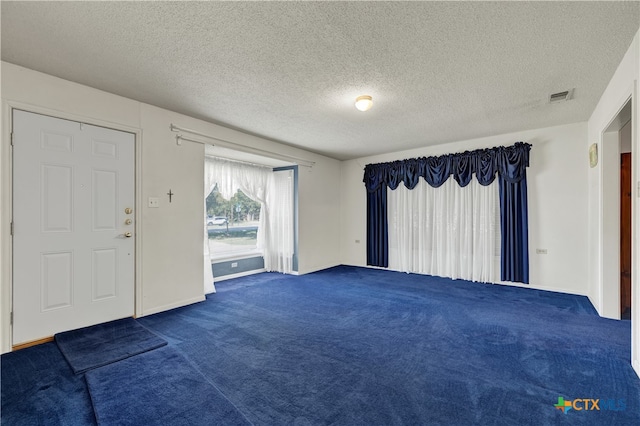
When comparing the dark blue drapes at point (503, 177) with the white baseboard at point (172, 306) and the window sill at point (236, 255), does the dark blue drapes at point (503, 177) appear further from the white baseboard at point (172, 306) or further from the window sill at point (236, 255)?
the white baseboard at point (172, 306)

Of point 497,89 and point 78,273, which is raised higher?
point 497,89

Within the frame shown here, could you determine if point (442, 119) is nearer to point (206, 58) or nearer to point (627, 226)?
point (627, 226)

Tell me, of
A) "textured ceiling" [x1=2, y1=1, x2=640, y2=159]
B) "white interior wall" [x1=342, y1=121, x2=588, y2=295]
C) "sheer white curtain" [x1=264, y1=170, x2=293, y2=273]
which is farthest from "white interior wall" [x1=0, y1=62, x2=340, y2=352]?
"white interior wall" [x1=342, y1=121, x2=588, y2=295]

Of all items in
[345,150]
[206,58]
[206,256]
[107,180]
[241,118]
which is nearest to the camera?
[206,58]

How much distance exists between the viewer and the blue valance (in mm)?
4566

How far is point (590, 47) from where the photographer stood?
2.28 metres

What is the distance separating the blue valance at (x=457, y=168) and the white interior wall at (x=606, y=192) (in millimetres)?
858

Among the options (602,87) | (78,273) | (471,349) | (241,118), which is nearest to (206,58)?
(241,118)

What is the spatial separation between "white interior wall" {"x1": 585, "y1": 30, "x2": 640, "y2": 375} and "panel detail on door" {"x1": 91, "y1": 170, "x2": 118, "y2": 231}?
4684 mm

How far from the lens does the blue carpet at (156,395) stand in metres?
1.72

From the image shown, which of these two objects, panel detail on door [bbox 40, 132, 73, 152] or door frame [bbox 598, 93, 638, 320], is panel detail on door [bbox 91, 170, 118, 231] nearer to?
panel detail on door [bbox 40, 132, 73, 152]

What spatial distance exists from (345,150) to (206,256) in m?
3.23

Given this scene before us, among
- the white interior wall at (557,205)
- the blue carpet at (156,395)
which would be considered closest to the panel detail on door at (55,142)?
the blue carpet at (156,395)

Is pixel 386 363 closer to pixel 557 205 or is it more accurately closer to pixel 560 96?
pixel 560 96
